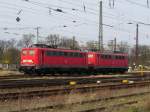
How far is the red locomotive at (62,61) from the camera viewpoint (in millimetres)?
39831

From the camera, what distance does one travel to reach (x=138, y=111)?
44.4 ft

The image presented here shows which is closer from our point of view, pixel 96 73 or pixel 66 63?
pixel 66 63

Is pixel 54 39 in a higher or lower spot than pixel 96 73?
higher

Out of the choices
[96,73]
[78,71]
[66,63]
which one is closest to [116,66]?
[96,73]

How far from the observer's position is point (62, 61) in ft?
138

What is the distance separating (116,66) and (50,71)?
14.2 metres

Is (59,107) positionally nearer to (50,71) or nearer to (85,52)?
(50,71)

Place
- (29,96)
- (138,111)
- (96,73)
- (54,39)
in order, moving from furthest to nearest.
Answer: (54,39), (96,73), (29,96), (138,111)

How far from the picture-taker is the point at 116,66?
172 ft

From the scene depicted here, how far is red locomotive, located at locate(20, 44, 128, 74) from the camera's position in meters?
39.8

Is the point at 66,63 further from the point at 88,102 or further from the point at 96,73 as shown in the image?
the point at 88,102

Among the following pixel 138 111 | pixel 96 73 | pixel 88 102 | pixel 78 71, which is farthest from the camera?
pixel 96 73

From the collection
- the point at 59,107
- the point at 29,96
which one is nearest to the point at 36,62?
the point at 29,96

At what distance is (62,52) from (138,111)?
29.2m
